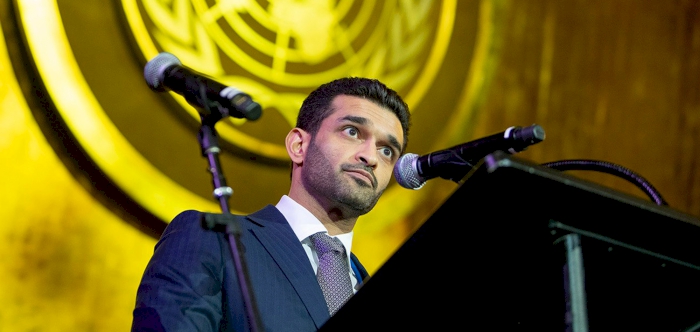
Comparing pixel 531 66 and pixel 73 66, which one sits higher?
pixel 531 66

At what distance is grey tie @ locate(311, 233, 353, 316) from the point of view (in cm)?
178

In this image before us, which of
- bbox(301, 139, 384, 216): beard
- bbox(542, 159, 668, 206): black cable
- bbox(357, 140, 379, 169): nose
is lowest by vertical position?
bbox(542, 159, 668, 206): black cable

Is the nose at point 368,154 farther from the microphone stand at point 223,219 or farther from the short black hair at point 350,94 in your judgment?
the microphone stand at point 223,219

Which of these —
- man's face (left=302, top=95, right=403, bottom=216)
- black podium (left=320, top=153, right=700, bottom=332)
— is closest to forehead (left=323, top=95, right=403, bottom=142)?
man's face (left=302, top=95, right=403, bottom=216)

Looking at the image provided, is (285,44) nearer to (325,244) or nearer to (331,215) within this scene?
(331,215)

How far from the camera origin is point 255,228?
1.81 meters

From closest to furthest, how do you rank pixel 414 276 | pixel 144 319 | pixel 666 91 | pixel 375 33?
1. pixel 414 276
2. pixel 144 319
3. pixel 375 33
4. pixel 666 91

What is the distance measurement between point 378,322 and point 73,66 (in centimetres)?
150

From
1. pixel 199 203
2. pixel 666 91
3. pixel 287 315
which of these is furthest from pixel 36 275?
pixel 666 91

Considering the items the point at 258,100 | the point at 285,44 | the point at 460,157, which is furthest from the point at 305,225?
the point at 285,44

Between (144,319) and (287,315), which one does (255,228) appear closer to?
(287,315)

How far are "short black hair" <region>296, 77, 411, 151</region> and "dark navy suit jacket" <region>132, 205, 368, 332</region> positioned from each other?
56 centimetres

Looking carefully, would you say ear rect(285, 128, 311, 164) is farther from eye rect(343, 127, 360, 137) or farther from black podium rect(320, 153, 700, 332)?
black podium rect(320, 153, 700, 332)

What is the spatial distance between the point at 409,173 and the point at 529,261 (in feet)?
1.74
